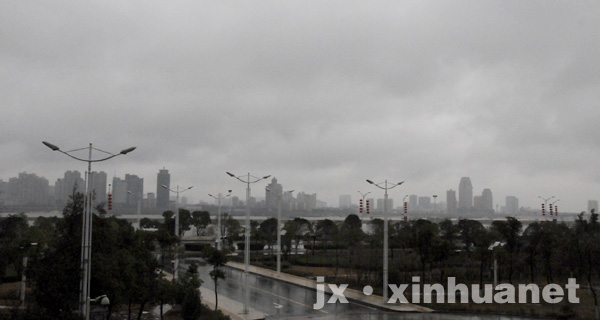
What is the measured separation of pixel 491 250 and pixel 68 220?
22263 mm

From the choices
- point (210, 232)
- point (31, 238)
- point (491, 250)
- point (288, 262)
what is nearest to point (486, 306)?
point (491, 250)

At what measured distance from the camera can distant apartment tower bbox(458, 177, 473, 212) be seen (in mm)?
121662

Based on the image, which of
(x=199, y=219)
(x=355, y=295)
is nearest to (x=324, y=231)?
(x=199, y=219)

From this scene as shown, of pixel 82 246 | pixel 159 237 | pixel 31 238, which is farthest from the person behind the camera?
pixel 31 238

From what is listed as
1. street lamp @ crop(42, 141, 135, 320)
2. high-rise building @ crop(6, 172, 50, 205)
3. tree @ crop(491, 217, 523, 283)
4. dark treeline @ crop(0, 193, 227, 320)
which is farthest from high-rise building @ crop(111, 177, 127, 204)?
street lamp @ crop(42, 141, 135, 320)

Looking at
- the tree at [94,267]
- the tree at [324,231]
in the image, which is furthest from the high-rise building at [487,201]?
the tree at [94,267]

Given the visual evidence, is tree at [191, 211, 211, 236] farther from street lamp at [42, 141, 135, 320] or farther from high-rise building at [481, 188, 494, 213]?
high-rise building at [481, 188, 494, 213]

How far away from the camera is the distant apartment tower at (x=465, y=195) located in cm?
12166

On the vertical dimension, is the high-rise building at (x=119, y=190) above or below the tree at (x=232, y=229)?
above

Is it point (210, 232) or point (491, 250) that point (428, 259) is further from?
point (210, 232)

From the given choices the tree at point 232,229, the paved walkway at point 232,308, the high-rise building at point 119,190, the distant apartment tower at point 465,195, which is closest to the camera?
the paved walkway at point 232,308

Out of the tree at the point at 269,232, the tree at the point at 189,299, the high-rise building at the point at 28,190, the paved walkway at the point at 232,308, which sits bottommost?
the paved walkway at the point at 232,308

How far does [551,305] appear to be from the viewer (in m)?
22.5

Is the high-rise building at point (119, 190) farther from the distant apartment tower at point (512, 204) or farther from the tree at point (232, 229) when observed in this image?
the distant apartment tower at point (512, 204)
